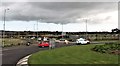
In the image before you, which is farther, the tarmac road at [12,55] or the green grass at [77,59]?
the tarmac road at [12,55]

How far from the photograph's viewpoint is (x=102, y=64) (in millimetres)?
16406

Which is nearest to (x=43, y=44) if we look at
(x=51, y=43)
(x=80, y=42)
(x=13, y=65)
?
(x=80, y=42)

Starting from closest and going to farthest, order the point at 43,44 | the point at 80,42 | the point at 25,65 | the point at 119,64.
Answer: the point at 119,64 → the point at 25,65 → the point at 43,44 → the point at 80,42

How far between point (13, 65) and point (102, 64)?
23.7 feet

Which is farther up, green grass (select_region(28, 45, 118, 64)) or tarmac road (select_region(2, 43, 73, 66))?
green grass (select_region(28, 45, 118, 64))

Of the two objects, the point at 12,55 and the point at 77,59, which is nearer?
the point at 77,59

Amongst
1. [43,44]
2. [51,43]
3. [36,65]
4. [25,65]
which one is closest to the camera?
[36,65]

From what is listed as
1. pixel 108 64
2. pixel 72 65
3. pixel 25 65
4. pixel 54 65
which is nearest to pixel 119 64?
pixel 108 64

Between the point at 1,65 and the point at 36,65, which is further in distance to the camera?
the point at 1,65

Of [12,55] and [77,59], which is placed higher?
[77,59]

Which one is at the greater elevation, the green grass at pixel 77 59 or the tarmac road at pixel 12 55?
the green grass at pixel 77 59

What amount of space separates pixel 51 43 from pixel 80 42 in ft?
125

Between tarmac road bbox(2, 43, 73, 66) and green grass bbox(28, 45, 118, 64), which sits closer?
green grass bbox(28, 45, 118, 64)

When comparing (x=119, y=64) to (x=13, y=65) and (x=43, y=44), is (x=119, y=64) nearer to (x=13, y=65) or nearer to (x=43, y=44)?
(x=13, y=65)
